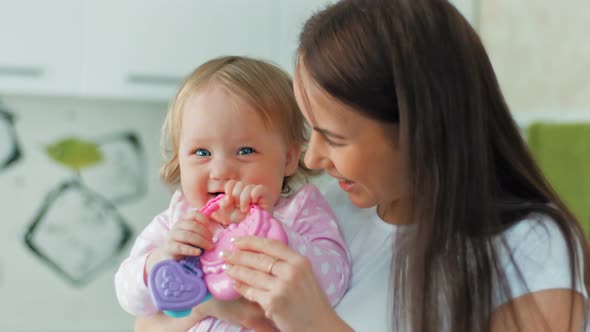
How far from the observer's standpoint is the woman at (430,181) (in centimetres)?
104

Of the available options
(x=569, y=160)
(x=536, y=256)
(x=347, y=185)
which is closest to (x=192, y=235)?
(x=347, y=185)

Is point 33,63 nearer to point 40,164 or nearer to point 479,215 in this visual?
point 40,164

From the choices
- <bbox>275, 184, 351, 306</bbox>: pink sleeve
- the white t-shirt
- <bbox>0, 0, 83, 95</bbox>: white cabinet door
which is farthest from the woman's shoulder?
<bbox>0, 0, 83, 95</bbox>: white cabinet door

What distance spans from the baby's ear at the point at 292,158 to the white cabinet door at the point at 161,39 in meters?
1.38

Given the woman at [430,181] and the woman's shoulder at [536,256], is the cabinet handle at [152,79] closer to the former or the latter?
the woman at [430,181]

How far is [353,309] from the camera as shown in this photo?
1.21m

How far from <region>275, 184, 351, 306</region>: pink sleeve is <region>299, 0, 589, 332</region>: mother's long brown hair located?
0.49 feet

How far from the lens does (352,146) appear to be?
1.10 metres

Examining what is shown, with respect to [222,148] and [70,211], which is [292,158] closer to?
[222,148]

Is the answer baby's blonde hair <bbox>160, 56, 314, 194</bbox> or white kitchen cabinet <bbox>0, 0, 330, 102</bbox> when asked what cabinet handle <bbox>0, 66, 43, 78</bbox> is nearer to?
white kitchen cabinet <bbox>0, 0, 330, 102</bbox>

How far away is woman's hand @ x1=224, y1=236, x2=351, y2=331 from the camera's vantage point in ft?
3.47

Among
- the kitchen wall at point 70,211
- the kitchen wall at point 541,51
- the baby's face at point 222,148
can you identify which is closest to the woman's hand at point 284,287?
the baby's face at point 222,148

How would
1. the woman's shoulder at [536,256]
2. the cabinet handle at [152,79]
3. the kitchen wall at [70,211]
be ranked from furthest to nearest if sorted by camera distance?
the kitchen wall at [70,211]
the cabinet handle at [152,79]
the woman's shoulder at [536,256]

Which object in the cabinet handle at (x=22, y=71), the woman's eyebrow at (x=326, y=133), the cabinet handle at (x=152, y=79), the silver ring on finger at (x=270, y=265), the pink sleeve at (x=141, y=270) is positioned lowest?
the cabinet handle at (x=22, y=71)
